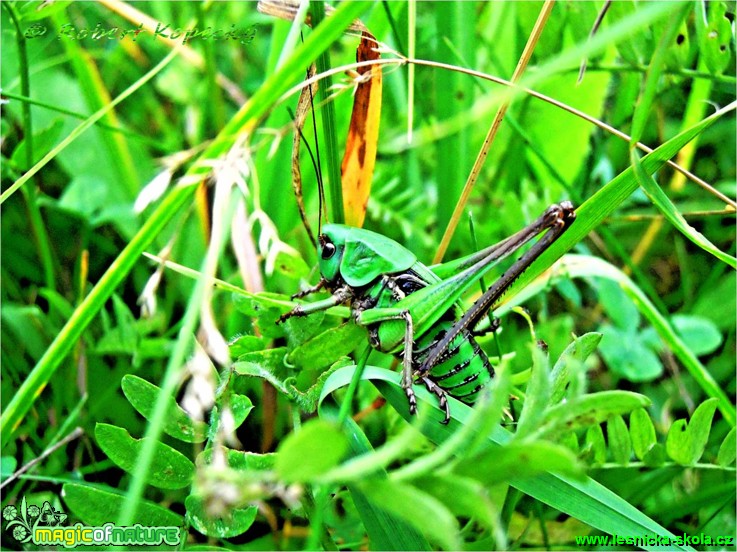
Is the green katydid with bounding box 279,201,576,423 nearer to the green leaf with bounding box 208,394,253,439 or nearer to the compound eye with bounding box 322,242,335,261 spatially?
the compound eye with bounding box 322,242,335,261

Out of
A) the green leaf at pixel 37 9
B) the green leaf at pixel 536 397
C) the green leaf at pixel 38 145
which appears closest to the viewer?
the green leaf at pixel 536 397

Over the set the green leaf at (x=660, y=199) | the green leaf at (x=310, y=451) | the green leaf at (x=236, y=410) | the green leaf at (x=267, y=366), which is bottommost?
the green leaf at (x=236, y=410)

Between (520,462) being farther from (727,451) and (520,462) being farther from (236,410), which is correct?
(727,451)

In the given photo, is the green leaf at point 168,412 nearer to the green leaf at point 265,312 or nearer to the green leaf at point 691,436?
the green leaf at point 265,312

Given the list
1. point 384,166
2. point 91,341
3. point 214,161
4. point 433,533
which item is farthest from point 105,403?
point 433,533

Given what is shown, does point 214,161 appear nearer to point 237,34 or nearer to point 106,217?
point 237,34

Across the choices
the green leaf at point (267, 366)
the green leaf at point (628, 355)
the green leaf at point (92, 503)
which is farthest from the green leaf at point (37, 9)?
the green leaf at point (628, 355)

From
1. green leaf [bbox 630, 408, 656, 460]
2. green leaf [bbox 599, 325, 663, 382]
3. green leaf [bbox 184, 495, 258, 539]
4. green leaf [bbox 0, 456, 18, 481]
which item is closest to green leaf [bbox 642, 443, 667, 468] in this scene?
green leaf [bbox 630, 408, 656, 460]

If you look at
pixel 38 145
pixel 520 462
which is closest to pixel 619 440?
pixel 520 462
